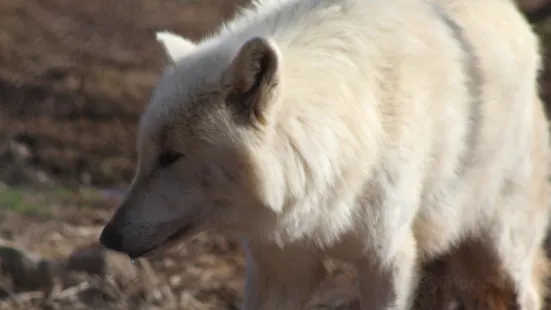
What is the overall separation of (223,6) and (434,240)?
25.0 feet

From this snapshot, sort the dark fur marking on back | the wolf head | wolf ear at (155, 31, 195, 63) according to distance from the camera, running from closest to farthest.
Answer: the wolf head
wolf ear at (155, 31, 195, 63)
the dark fur marking on back

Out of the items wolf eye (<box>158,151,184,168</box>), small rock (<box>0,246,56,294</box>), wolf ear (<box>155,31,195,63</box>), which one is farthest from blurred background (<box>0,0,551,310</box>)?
wolf eye (<box>158,151,184,168</box>)

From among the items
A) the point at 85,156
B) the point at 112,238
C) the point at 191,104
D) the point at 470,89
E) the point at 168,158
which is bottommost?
the point at 85,156

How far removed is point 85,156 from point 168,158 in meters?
4.37

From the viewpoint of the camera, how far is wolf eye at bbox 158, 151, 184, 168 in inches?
123

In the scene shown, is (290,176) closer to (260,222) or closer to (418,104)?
(260,222)

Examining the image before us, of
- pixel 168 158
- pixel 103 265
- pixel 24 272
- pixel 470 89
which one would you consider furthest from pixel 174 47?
pixel 24 272

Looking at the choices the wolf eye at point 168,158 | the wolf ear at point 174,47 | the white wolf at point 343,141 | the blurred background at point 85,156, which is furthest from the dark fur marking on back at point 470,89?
the wolf eye at point 168,158

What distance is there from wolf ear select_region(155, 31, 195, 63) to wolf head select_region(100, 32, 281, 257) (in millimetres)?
169

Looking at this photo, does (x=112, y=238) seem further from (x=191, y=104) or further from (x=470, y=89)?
(x=470, y=89)

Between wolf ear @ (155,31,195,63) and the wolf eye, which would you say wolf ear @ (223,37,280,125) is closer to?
the wolf eye

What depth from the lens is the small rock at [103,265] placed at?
5.05m

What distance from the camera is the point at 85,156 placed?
7355 mm

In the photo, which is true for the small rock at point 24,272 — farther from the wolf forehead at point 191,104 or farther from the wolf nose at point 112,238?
the wolf forehead at point 191,104
